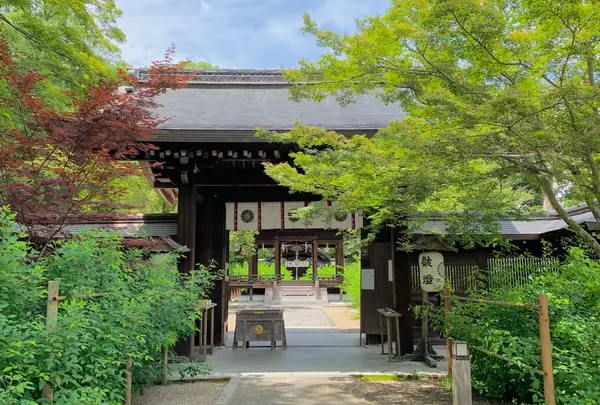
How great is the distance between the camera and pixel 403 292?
819 cm

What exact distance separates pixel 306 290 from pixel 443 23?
20.0 metres

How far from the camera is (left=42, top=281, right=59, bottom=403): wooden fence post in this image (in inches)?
110

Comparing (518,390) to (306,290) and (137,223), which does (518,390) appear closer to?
(137,223)

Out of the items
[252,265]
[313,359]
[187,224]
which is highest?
[187,224]

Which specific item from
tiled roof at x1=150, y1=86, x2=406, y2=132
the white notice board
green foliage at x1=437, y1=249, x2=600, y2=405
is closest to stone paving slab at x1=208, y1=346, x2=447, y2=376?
the white notice board

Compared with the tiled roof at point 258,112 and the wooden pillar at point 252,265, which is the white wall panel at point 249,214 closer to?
the tiled roof at point 258,112

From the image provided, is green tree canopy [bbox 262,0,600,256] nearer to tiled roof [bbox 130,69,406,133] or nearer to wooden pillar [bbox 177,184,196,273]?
tiled roof [bbox 130,69,406,133]

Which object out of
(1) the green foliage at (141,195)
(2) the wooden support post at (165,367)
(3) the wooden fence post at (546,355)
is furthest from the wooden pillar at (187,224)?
(1) the green foliage at (141,195)

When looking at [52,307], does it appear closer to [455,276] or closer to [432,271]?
[432,271]

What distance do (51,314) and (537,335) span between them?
13.7 feet

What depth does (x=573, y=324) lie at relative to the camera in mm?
3711

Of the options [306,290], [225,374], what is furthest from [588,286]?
[306,290]

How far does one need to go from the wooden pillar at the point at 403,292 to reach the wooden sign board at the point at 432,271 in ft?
1.65

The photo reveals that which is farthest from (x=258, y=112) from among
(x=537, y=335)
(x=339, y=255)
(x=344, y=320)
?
(x=339, y=255)
